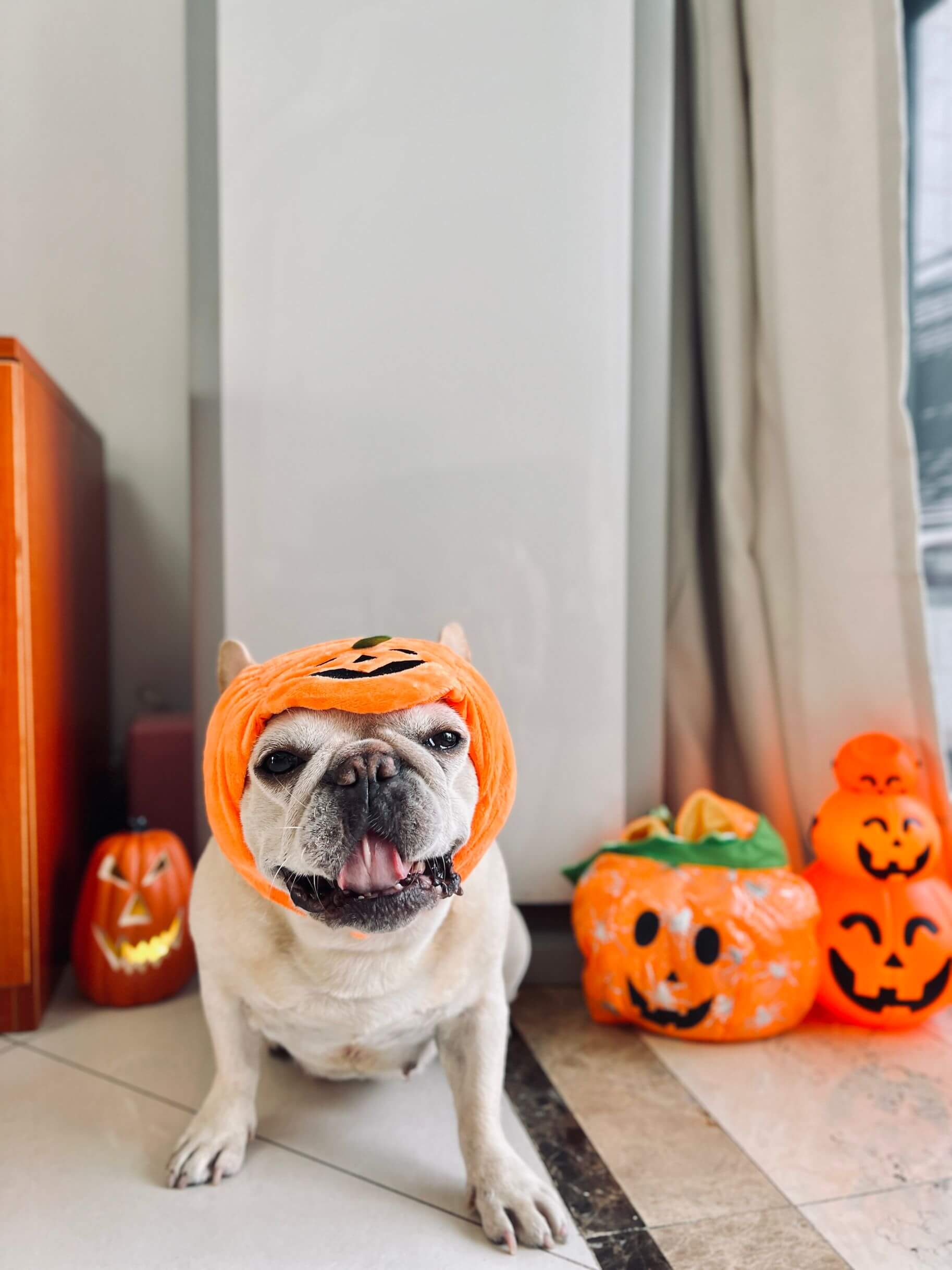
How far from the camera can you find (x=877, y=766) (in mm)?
1316

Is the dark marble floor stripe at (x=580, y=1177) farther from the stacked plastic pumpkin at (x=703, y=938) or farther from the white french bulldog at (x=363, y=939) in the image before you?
the stacked plastic pumpkin at (x=703, y=938)

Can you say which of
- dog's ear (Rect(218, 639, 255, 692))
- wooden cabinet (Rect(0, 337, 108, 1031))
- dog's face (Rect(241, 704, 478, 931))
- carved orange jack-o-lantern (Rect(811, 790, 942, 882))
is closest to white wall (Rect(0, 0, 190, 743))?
wooden cabinet (Rect(0, 337, 108, 1031))

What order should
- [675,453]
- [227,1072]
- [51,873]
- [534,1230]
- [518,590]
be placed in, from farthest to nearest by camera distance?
[675,453] < [518,590] < [51,873] < [227,1072] < [534,1230]

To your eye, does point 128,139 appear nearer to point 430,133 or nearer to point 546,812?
point 430,133

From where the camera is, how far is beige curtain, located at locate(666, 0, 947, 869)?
1.45 meters

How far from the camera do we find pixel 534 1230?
835mm

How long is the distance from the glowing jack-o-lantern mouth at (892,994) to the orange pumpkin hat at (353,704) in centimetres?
69

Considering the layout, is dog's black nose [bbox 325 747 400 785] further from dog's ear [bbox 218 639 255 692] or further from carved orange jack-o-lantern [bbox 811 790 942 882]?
carved orange jack-o-lantern [bbox 811 790 942 882]

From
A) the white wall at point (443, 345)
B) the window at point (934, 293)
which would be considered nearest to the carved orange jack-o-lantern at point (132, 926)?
the white wall at point (443, 345)

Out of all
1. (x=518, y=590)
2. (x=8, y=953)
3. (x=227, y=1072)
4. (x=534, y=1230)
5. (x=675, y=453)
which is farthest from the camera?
(x=675, y=453)

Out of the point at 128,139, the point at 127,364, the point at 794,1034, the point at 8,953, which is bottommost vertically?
the point at 794,1034

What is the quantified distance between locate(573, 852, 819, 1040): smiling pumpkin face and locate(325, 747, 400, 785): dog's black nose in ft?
2.07

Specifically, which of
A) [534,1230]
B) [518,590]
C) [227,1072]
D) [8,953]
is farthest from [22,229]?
[534,1230]

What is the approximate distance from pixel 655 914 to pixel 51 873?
2.88ft
